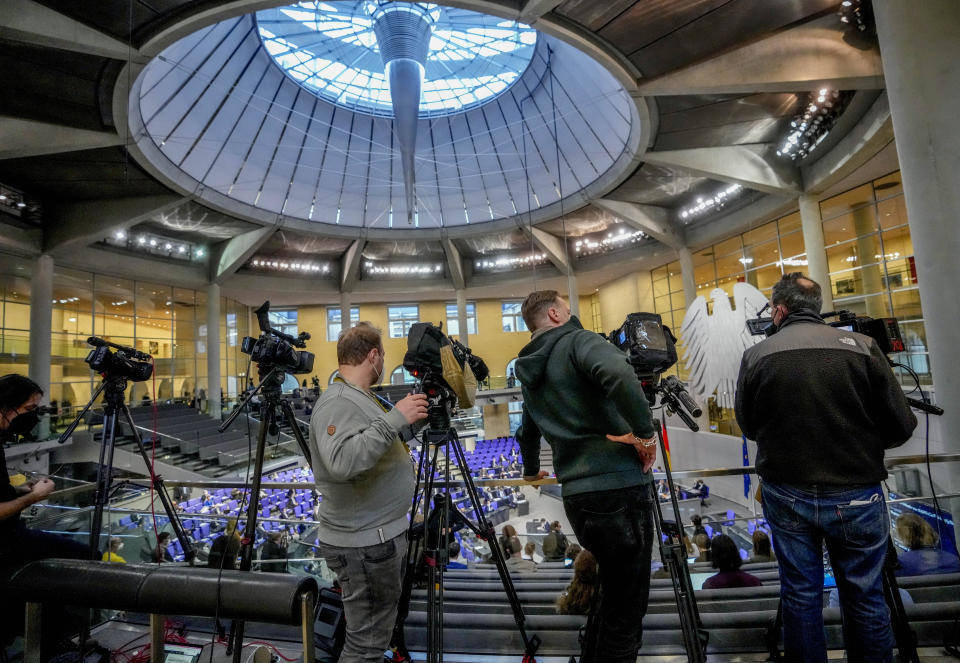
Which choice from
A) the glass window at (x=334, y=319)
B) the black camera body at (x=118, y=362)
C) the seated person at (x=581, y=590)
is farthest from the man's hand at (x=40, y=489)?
the glass window at (x=334, y=319)

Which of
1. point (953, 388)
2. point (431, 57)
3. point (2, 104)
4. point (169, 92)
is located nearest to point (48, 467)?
point (2, 104)

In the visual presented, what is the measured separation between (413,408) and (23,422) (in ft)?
7.29

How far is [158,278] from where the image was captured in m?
17.0

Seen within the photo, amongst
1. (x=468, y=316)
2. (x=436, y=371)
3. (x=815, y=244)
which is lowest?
(x=436, y=371)

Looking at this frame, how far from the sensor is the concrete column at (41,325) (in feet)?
40.5

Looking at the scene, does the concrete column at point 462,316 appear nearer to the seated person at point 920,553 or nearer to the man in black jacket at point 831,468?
the seated person at point 920,553

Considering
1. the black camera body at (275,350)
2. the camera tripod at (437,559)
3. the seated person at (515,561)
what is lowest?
the seated person at (515,561)

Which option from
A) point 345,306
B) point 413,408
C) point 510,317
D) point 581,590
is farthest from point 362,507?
point 510,317

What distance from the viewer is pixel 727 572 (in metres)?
2.81

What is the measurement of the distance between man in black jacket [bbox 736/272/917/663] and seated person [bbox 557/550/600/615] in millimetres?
875

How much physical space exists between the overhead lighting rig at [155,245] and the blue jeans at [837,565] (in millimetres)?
18891

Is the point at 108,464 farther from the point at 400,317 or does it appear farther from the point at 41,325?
the point at 400,317

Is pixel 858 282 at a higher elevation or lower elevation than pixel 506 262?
lower

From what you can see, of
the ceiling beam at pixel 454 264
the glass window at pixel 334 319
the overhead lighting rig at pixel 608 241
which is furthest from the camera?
the glass window at pixel 334 319
